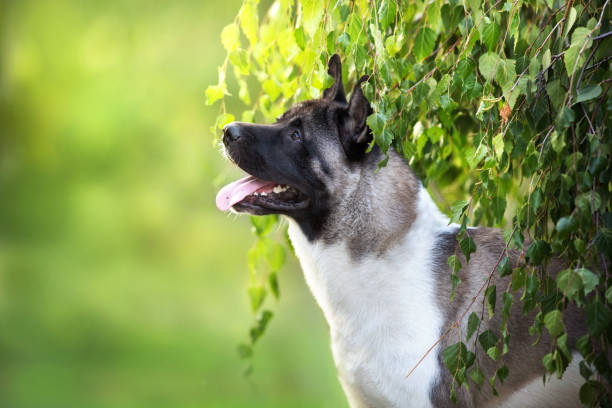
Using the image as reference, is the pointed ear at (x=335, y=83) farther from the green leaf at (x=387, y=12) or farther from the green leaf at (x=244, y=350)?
the green leaf at (x=244, y=350)

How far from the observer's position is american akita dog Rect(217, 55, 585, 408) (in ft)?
8.21

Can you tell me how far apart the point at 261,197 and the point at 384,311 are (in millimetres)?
572

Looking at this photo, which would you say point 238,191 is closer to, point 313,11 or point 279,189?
point 279,189

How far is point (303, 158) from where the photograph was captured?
2.71 metres

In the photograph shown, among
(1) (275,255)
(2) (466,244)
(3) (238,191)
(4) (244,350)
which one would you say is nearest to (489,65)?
(2) (466,244)

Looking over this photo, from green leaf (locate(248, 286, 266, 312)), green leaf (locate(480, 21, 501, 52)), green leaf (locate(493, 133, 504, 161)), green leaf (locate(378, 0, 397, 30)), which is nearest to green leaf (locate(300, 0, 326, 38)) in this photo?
green leaf (locate(378, 0, 397, 30))

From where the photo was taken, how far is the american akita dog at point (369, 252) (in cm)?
250

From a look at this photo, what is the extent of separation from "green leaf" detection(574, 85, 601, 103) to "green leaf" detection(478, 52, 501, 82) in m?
0.23

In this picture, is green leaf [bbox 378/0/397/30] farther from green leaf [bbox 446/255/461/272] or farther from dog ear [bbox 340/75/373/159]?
green leaf [bbox 446/255/461/272]

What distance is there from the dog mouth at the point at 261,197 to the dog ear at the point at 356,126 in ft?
0.77

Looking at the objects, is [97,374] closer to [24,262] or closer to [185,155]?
[24,262]

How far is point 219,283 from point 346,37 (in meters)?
5.85

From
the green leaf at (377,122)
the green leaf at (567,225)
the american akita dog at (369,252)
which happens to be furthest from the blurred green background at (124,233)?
the green leaf at (567,225)

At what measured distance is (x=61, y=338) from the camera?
24.6 ft
